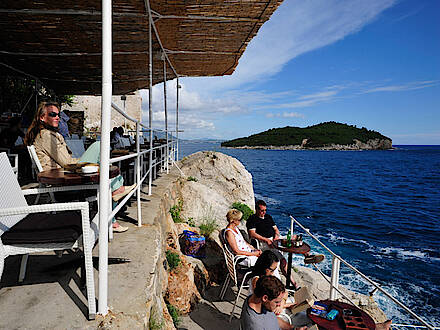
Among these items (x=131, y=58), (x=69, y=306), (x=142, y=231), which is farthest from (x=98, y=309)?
(x=131, y=58)

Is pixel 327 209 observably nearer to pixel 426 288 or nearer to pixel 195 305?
pixel 426 288

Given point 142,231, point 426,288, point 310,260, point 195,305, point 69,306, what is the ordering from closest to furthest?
point 69,306 → point 142,231 → point 195,305 → point 310,260 → point 426,288

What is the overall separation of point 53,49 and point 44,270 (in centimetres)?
623

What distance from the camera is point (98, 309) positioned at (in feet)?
6.02

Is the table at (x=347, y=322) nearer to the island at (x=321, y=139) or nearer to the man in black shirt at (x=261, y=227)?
the man in black shirt at (x=261, y=227)

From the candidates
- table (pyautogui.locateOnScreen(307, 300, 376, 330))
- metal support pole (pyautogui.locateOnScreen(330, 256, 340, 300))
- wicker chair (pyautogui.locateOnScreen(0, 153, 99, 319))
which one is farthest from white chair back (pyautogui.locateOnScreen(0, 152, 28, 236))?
metal support pole (pyautogui.locateOnScreen(330, 256, 340, 300))

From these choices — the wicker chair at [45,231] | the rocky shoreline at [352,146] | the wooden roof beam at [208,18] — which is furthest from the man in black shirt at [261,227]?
the rocky shoreline at [352,146]

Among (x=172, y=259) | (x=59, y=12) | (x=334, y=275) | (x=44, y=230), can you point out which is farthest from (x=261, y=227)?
(x=59, y=12)

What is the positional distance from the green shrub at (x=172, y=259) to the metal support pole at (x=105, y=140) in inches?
96.7

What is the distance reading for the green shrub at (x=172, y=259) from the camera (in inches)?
167

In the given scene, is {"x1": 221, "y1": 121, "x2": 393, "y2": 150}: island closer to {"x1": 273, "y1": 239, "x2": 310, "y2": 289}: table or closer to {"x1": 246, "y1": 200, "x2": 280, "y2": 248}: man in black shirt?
{"x1": 246, "y1": 200, "x2": 280, "y2": 248}: man in black shirt

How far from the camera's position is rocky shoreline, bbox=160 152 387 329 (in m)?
4.39

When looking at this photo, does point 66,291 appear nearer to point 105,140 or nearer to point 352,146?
point 105,140

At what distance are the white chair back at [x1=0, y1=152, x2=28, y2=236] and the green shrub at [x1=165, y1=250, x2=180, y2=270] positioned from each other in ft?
7.95
